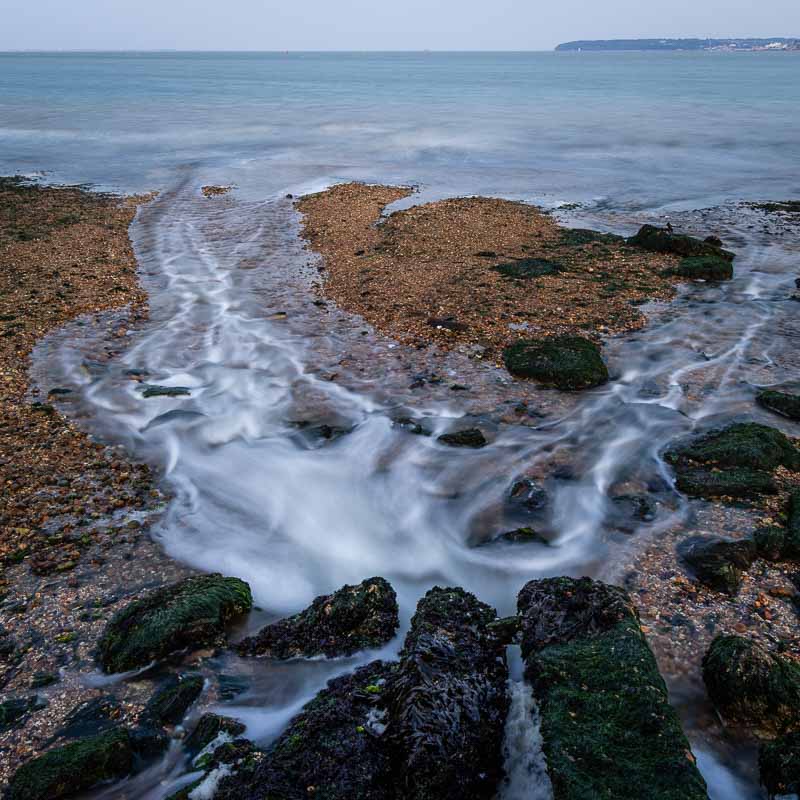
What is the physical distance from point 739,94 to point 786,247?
5786 cm

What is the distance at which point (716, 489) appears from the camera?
6.03 metres

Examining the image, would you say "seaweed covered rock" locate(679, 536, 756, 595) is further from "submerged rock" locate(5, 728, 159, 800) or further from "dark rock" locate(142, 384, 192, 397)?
"dark rock" locate(142, 384, 192, 397)

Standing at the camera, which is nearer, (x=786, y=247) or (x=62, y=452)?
(x=62, y=452)

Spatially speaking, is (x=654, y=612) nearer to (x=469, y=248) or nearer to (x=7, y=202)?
(x=469, y=248)

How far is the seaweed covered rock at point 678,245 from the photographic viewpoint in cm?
1310

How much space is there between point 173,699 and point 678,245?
12.5 m

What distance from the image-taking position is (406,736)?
334cm

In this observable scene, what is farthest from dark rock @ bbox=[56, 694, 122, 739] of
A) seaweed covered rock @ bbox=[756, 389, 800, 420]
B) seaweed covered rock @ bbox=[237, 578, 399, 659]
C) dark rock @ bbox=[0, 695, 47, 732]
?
seaweed covered rock @ bbox=[756, 389, 800, 420]

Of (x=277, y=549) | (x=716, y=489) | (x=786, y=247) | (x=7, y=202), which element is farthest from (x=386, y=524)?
(x=7, y=202)

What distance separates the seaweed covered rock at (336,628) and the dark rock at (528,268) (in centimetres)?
814

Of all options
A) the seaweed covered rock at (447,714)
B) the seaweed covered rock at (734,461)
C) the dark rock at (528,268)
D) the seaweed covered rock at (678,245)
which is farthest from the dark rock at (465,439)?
the seaweed covered rock at (678,245)

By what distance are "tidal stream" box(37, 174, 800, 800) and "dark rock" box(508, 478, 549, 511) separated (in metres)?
0.03

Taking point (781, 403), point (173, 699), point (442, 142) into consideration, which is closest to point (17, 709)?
point (173, 699)

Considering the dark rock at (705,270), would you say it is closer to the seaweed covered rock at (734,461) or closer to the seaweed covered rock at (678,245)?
the seaweed covered rock at (678,245)
